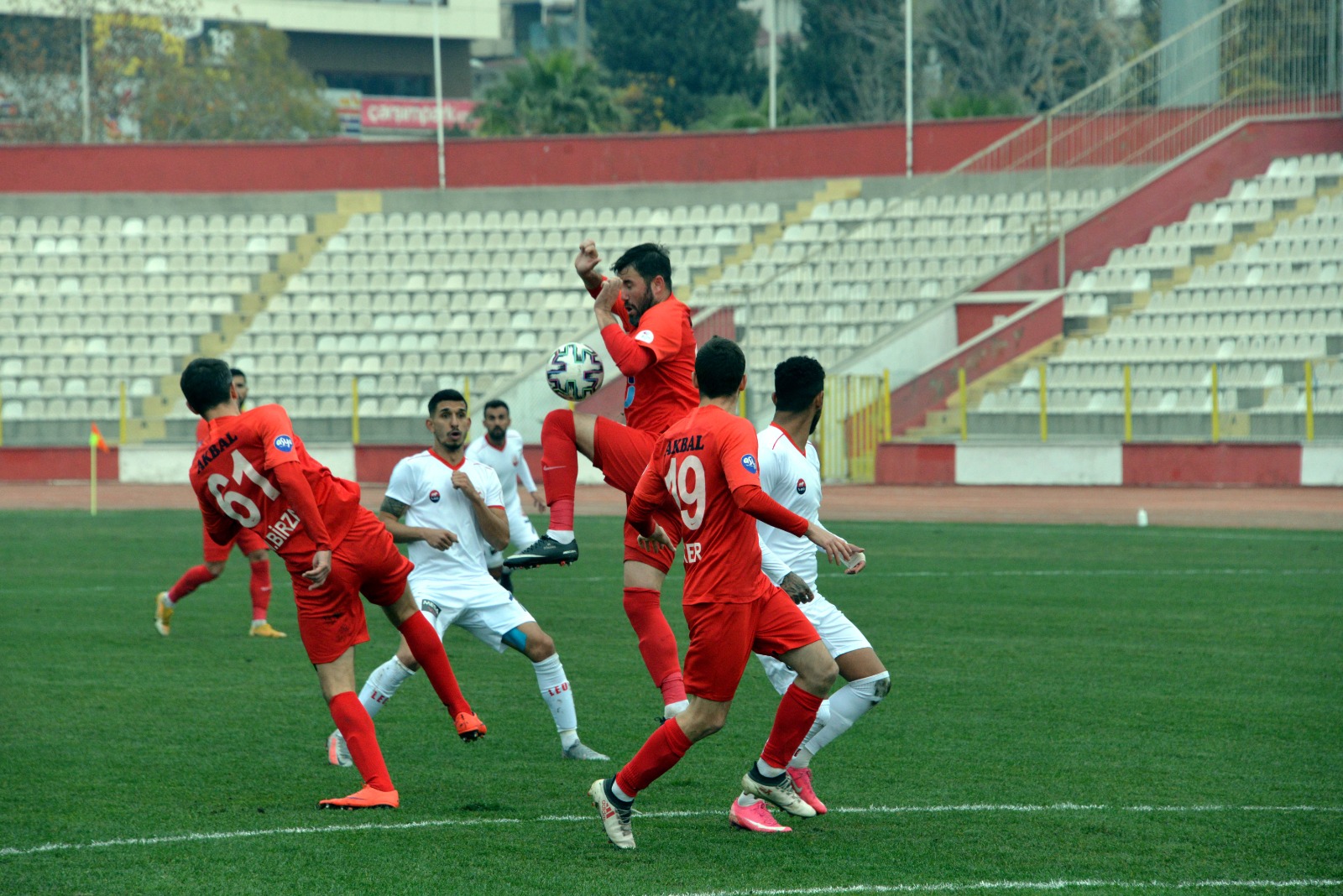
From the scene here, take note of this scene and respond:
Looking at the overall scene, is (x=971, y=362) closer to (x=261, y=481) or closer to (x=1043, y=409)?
(x=1043, y=409)

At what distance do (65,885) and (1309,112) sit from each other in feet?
93.2

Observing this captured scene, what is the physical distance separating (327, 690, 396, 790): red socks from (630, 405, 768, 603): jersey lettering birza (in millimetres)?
1643

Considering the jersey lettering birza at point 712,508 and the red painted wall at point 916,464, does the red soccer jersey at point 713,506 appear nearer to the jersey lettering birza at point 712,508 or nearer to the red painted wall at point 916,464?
the jersey lettering birza at point 712,508

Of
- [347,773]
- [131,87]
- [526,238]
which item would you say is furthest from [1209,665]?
[131,87]

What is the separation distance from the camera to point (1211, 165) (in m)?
28.1

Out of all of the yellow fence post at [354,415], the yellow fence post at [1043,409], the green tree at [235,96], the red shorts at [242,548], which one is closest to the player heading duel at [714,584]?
the red shorts at [242,548]

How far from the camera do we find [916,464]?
23.6m

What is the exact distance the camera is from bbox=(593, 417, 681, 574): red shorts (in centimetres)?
714

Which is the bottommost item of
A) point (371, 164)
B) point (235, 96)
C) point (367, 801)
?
point (367, 801)

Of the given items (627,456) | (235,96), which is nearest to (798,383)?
(627,456)

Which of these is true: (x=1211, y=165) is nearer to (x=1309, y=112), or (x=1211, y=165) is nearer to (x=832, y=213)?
(x=1309, y=112)

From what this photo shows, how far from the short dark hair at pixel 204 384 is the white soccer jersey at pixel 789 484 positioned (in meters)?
2.30

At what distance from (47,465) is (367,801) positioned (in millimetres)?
22886

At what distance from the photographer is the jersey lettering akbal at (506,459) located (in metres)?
12.5
